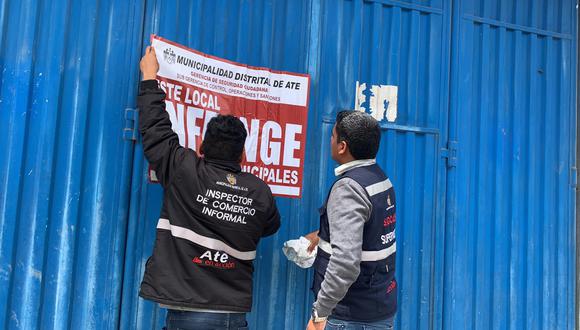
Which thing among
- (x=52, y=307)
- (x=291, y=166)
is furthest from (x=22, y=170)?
(x=291, y=166)

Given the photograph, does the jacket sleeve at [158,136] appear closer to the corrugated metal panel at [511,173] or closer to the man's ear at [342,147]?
the man's ear at [342,147]

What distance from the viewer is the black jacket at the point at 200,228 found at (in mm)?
2256

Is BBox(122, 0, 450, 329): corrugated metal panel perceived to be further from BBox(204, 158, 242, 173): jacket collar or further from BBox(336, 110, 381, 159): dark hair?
BBox(336, 110, 381, 159): dark hair

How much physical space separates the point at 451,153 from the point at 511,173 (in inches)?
19.8

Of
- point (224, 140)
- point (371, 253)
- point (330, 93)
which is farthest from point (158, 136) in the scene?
point (330, 93)

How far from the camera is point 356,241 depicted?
2.18 meters

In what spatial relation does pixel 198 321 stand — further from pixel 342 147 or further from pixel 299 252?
pixel 342 147

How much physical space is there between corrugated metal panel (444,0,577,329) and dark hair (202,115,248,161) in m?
1.65

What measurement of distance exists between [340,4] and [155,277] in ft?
6.50

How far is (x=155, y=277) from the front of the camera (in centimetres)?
227

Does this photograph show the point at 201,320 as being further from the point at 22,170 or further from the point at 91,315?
the point at 22,170

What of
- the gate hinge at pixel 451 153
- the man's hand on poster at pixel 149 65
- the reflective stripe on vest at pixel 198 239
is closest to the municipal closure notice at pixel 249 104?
the man's hand on poster at pixel 149 65

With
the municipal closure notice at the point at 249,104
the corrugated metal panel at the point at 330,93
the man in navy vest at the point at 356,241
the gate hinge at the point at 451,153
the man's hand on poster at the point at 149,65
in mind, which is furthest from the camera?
the gate hinge at the point at 451,153

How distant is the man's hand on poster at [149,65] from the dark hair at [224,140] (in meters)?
0.43
